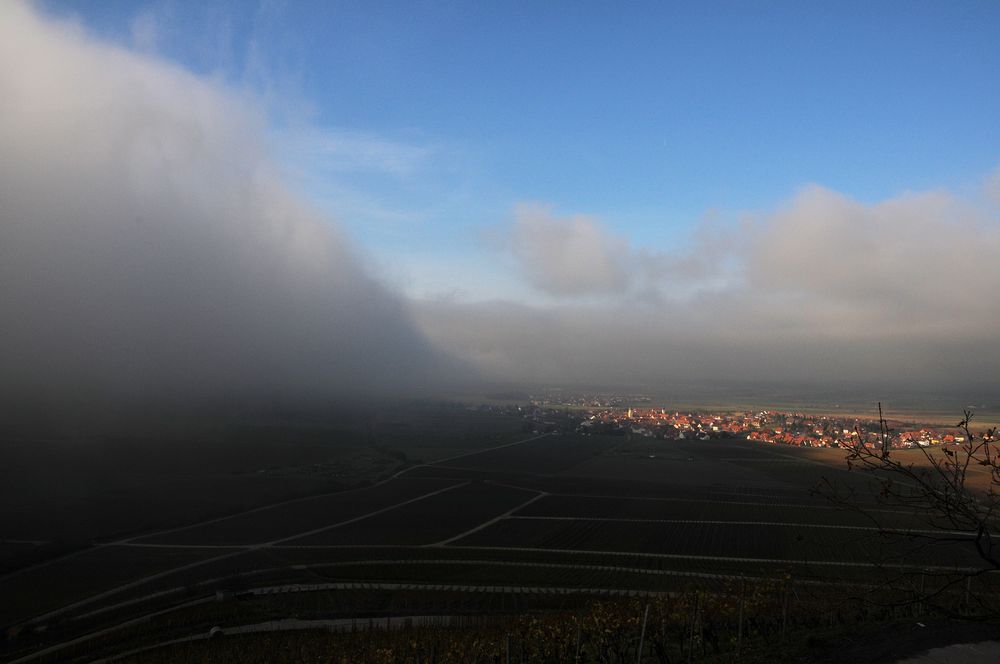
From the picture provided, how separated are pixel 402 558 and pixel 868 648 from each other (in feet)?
82.5

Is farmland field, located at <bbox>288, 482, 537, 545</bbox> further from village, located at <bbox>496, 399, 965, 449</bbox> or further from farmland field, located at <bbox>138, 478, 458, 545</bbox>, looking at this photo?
village, located at <bbox>496, 399, 965, 449</bbox>

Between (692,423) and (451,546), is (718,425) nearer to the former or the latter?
(692,423)

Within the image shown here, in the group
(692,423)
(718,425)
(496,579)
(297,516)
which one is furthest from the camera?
(692,423)

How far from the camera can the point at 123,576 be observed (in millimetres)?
25781

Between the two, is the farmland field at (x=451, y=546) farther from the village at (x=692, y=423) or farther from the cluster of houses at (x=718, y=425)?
the village at (x=692, y=423)

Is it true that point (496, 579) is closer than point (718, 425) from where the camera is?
Yes

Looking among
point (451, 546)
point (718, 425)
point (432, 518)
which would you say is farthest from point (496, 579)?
point (718, 425)

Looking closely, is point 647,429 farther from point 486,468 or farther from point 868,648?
point 868,648

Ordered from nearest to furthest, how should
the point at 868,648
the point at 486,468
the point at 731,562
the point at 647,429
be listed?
the point at 868,648, the point at 731,562, the point at 486,468, the point at 647,429

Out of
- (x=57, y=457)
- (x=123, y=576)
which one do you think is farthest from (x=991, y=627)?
(x=57, y=457)

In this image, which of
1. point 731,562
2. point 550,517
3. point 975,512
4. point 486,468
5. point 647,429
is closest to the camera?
point 975,512

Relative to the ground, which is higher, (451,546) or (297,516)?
(451,546)

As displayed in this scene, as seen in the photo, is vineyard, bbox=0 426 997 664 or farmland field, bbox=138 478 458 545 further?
farmland field, bbox=138 478 458 545

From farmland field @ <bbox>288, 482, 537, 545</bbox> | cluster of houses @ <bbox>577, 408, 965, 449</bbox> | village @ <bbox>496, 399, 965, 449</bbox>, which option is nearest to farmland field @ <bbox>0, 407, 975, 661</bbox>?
farmland field @ <bbox>288, 482, 537, 545</bbox>
